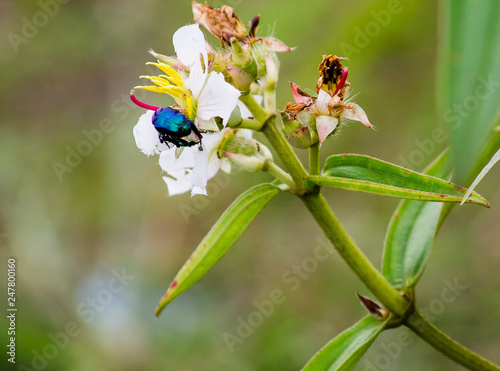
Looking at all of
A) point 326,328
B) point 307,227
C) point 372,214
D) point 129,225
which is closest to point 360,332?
point 326,328

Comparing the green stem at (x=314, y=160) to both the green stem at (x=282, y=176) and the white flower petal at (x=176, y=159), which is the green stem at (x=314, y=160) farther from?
the white flower petal at (x=176, y=159)

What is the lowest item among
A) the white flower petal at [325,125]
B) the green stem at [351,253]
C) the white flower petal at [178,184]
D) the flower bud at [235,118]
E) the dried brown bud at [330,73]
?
the green stem at [351,253]

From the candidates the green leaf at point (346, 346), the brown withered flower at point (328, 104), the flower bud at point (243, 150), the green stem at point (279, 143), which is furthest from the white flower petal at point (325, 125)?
the green leaf at point (346, 346)

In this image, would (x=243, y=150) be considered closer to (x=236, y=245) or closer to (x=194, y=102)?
(x=194, y=102)

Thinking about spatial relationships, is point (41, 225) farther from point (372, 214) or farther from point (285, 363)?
point (372, 214)

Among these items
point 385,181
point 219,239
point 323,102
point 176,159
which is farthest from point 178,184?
point 385,181
